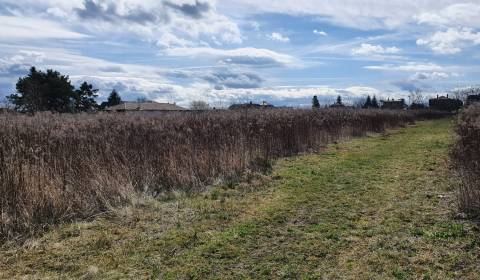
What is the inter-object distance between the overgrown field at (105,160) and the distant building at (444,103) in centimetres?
9153

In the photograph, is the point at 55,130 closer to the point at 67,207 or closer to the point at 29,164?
the point at 29,164

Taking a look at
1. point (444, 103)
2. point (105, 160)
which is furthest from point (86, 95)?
point (444, 103)

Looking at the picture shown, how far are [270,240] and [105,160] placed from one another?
350 centimetres

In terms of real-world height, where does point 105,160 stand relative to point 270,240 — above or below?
above

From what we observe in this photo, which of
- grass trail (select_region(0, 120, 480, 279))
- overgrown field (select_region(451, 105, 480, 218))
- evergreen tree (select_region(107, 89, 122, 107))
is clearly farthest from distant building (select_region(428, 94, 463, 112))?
grass trail (select_region(0, 120, 480, 279))

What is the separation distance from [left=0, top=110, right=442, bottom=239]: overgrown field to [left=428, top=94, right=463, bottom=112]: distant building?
91.5 meters

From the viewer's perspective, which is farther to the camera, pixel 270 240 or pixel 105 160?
pixel 105 160

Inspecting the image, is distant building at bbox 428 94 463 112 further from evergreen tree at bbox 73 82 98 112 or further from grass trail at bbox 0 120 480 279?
grass trail at bbox 0 120 480 279

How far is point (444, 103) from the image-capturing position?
9981 cm

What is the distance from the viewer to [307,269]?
4449 mm

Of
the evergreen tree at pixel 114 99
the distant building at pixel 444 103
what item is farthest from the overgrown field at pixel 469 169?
the distant building at pixel 444 103

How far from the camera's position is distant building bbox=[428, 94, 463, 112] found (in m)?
95.1

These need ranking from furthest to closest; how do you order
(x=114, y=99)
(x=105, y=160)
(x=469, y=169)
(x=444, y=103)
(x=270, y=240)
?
(x=444, y=103) → (x=114, y=99) → (x=105, y=160) → (x=469, y=169) → (x=270, y=240)

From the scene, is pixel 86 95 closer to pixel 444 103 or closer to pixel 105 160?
pixel 105 160
